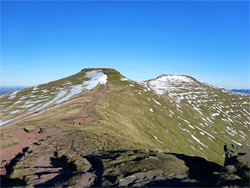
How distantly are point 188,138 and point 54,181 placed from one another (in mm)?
77903

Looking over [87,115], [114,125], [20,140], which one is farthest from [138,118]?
[20,140]

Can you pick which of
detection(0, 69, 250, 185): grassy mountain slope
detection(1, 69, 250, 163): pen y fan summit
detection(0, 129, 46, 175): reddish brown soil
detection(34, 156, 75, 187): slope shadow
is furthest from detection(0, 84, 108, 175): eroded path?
detection(34, 156, 75, 187): slope shadow

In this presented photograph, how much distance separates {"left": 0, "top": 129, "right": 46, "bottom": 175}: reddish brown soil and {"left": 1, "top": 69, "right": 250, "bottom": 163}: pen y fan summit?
581 centimetres

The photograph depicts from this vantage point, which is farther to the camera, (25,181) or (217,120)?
(217,120)

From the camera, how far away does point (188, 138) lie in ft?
261

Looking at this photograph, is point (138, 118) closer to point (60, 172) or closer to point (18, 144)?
point (18, 144)

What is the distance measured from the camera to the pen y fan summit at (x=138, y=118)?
4091cm

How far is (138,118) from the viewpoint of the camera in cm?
7306

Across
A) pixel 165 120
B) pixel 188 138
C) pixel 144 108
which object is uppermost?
pixel 144 108

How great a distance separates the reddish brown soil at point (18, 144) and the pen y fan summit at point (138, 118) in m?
5.81

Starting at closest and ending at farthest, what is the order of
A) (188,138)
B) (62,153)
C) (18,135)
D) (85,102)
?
(62,153) → (18,135) → (85,102) → (188,138)

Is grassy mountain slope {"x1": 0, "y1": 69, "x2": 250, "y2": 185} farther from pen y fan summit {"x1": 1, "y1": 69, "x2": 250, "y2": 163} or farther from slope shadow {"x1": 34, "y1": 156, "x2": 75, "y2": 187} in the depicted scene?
slope shadow {"x1": 34, "y1": 156, "x2": 75, "y2": 187}

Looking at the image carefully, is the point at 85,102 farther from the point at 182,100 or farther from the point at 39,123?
the point at 182,100

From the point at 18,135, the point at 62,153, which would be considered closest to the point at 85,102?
the point at 18,135
